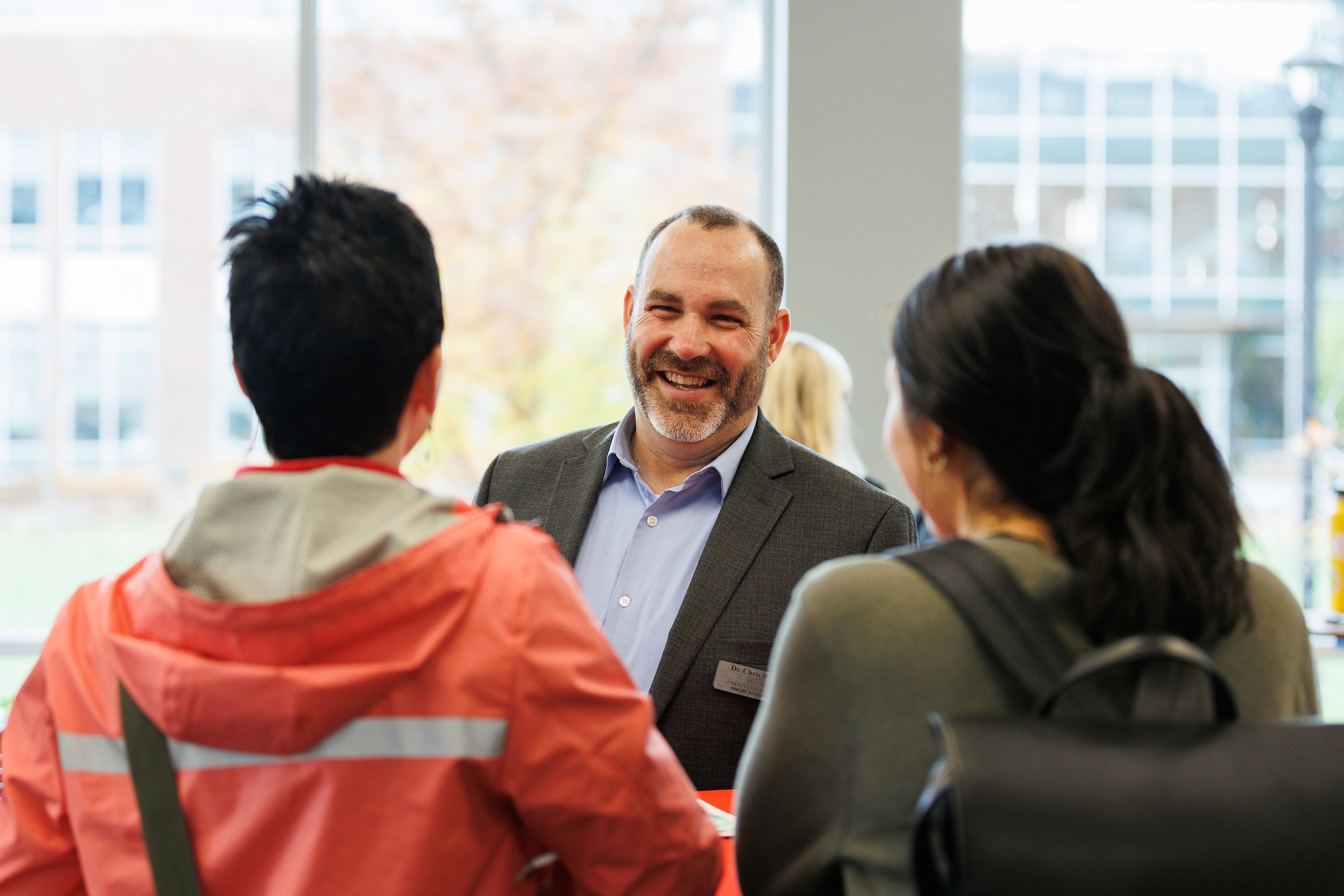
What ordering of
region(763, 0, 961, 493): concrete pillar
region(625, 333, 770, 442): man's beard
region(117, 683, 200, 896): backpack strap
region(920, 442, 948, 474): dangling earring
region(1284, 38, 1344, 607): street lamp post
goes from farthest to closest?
region(1284, 38, 1344, 607): street lamp post → region(763, 0, 961, 493): concrete pillar → region(625, 333, 770, 442): man's beard → region(920, 442, 948, 474): dangling earring → region(117, 683, 200, 896): backpack strap

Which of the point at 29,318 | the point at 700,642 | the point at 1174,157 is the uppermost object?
the point at 1174,157

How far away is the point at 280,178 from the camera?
409cm

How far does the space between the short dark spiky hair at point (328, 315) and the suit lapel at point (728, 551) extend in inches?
35.6

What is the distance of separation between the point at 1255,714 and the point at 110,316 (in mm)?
4194

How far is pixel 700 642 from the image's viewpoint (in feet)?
6.07

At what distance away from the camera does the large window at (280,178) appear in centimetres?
411

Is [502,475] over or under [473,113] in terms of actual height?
under

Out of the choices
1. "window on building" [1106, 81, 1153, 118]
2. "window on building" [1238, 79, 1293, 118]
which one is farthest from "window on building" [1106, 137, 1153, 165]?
"window on building" [1238, 79, 1293, 118]

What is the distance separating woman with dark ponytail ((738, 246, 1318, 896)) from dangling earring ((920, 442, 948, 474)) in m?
0.04

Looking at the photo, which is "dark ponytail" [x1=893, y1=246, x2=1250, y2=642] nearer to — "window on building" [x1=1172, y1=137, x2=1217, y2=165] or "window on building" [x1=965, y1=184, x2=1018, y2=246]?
"window on building" [x1=965, y1=184, x2=1018, y2=246]

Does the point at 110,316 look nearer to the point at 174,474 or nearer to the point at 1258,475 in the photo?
the point at 174,474

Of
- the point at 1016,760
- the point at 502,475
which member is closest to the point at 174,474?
the point at 502,475

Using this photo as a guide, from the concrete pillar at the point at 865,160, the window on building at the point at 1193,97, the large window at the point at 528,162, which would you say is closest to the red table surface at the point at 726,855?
the concrete pillar at the point at 865,160

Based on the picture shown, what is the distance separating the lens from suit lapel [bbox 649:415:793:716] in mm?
1838
